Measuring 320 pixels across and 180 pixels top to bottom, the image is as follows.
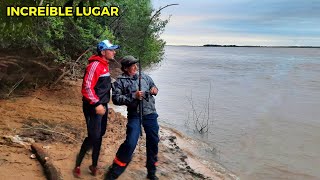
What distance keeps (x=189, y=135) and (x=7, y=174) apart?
7321 mm

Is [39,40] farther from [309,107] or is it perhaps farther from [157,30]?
[309,107]

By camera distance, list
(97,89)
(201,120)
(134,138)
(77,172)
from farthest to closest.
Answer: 1. (201,120)
2. (77,172)
3. (134,138)
4. (97,89)

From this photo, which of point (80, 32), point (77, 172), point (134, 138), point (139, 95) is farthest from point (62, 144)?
point (80, 32)

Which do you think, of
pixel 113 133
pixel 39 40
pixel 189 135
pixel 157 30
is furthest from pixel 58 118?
pixel 157 30

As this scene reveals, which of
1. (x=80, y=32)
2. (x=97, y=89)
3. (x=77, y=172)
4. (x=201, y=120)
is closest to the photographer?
(x=97, y=89)

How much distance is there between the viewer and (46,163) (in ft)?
19.7

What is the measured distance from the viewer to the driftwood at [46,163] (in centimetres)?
568

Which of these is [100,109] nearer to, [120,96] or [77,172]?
[120,96]

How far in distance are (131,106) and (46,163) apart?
5.31 feet

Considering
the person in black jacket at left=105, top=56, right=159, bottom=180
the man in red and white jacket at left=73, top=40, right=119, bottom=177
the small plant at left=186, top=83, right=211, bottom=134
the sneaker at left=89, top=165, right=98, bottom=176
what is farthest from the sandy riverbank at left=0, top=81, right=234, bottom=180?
the small plant at left=186, top=83, right=211, bottom=134

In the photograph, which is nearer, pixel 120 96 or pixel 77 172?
pixel 120 96

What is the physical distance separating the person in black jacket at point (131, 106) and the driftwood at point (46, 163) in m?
0.72

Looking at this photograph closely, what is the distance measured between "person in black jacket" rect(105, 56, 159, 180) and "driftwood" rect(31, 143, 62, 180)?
716 mm

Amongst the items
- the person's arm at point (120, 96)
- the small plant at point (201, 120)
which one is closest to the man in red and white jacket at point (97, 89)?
the person's arm at point (120, 96)
